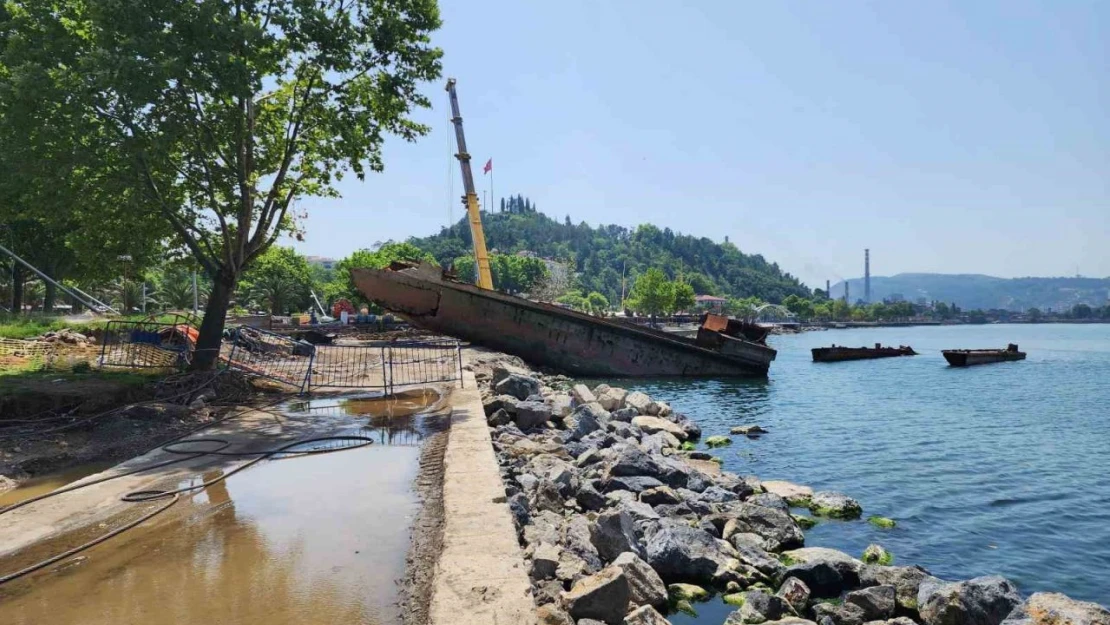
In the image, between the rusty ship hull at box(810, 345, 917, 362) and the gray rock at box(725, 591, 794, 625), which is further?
the rusty ship hull at box(810, 345, 917, 362)

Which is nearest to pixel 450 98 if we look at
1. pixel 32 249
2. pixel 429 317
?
pixel 429 317

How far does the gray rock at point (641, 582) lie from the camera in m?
5.57

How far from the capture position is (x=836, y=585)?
6.54 m

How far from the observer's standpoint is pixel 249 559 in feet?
17.3

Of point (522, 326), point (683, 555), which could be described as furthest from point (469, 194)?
point (683, 555)

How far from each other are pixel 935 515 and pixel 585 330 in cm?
2070

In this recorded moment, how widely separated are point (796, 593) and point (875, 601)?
0.67 metres

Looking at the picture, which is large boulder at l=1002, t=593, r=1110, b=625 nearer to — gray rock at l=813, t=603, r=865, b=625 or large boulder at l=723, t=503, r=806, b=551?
gray rock at l=813, t=603, r=865, b=625

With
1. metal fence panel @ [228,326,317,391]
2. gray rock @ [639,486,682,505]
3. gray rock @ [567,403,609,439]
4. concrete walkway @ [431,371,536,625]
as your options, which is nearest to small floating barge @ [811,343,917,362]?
metal fence panel @ [228,326,317,391]

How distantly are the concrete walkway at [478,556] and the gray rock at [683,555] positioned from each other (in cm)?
169

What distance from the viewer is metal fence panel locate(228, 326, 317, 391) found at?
49.8ft

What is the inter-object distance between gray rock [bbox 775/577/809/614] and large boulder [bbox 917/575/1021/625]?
988 mm

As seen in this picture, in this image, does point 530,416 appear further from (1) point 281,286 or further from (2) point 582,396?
(1) point 281,286

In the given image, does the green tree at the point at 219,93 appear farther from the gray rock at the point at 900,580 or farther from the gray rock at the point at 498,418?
the gray rock at the point at 900,580
